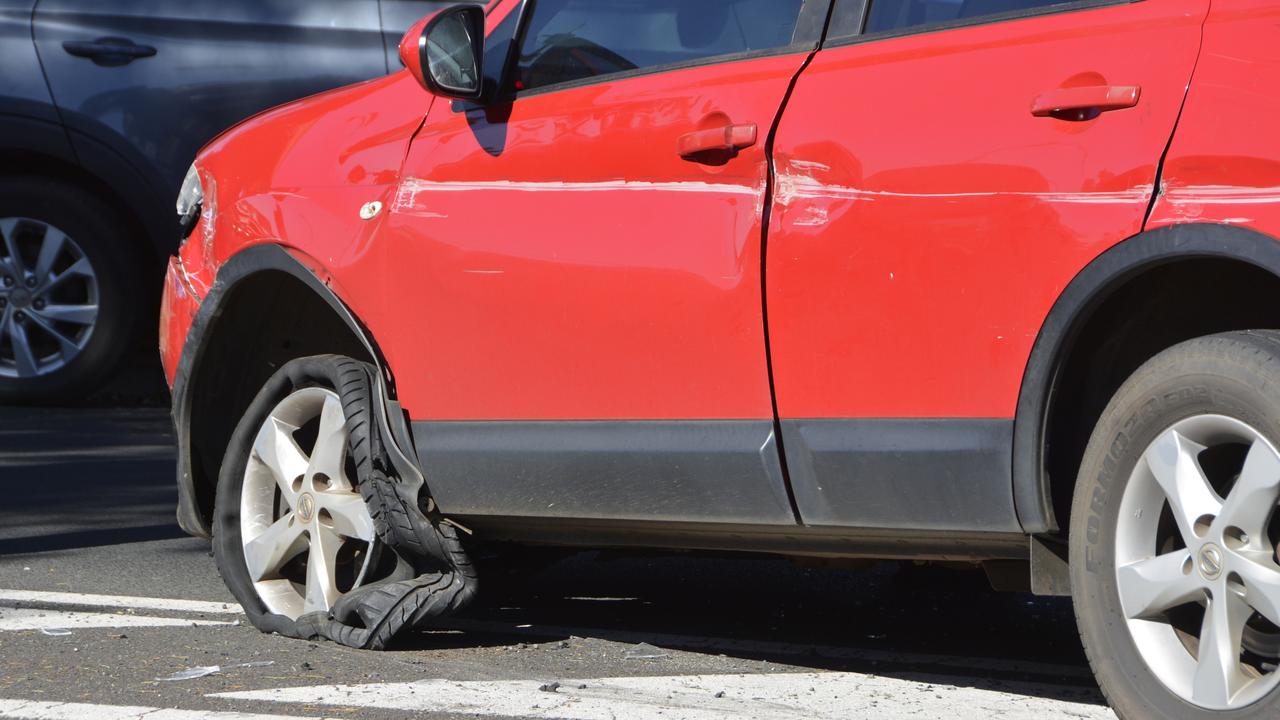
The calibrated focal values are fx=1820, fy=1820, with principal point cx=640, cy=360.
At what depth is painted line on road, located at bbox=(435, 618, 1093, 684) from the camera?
4.21m

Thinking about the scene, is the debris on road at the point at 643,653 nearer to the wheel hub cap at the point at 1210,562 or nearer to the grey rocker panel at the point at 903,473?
the grey rocker panel at the point at 903,473

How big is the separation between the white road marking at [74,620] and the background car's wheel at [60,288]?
4430 millimetres

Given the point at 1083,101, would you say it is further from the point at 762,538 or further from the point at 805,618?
the point at 805,618

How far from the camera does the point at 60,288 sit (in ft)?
29.9

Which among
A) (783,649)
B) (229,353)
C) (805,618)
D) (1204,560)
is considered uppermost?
(1204,560)

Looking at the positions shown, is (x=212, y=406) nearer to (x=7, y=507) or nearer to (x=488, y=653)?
(x=488, y=653)

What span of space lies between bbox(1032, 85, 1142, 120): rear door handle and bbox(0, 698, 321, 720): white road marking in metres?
1.81

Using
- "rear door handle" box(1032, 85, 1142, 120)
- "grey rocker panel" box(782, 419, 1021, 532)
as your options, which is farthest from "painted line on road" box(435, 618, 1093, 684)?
"rear door handle" box(1032, 85, 1142, 120)

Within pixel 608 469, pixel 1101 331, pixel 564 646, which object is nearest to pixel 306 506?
pixel 564 646

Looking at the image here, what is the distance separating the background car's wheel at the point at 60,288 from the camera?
8.98m

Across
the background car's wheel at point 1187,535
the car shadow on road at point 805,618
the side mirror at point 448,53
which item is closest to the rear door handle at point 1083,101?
the background car's wheel at point 1187,535

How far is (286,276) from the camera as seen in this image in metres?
4.68

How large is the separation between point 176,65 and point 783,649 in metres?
5.45

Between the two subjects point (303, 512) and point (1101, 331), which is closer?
point (1101, 331)
